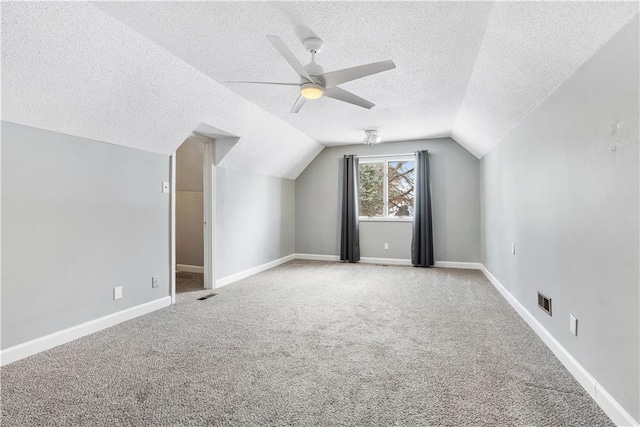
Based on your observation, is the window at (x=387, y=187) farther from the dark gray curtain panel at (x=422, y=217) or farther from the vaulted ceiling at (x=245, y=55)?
the vaulted ceiling at (x=245, y=55)

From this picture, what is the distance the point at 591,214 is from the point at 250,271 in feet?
14.0

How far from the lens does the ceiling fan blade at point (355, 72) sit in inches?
83.7

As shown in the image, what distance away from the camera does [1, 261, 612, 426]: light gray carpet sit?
1634 mm

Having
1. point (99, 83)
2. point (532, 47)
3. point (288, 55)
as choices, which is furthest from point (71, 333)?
point (532, 47)

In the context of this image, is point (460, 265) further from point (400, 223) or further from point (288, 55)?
point (288, 55)

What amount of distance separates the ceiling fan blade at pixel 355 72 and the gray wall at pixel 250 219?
8.38ft

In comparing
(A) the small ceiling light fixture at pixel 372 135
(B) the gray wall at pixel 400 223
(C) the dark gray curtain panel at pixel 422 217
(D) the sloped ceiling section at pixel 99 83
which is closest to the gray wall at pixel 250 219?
(B) the gray wall at pixel 400 223

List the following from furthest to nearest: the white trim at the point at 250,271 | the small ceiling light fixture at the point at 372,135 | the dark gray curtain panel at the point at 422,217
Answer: the dark gray curtain panel at the point at 422,217, the small ceiling light fixture at the point at 372,135, the white trim at the point at 250,271

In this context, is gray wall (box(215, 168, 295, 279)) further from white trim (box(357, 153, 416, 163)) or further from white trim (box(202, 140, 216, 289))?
white trim (box(357, 153, 416, 163))

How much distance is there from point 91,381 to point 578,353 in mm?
3011

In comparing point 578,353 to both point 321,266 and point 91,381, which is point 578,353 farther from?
point 321,266

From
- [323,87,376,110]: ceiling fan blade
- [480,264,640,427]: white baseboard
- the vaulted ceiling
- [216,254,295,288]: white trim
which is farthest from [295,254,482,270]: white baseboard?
[323,87,376,110]: ceiling fan blade

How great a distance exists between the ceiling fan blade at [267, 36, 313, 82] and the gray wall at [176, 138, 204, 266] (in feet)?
11.9

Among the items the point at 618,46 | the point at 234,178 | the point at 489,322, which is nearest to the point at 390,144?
the point at 234,178
